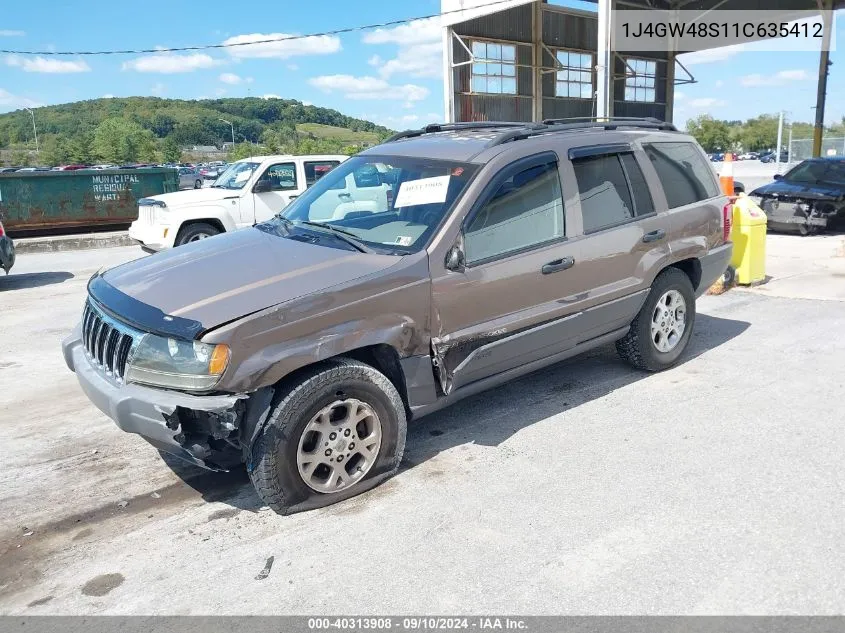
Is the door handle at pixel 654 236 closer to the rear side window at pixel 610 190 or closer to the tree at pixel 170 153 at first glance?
the rear side window at pixel 610 190

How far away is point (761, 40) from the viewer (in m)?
22.8

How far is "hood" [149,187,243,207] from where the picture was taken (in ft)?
34.6

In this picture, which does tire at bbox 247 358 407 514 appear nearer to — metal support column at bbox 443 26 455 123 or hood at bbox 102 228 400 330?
hood at bbox 102 228 400 330

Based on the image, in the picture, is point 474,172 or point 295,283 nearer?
point 295,283

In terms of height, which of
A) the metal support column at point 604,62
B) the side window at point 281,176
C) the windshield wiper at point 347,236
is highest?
the metal support column at point 604,62

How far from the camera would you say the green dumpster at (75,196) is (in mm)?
14945

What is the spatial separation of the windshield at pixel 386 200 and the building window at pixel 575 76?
21264 millimetres

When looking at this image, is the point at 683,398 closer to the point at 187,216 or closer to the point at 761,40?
the point at 187,216

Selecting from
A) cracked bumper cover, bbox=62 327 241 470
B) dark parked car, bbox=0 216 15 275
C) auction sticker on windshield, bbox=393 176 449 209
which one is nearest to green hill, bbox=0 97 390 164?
dark parked car, bbox=0 216 15 275

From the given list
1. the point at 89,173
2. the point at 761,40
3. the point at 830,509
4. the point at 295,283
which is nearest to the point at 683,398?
the point at 830,509

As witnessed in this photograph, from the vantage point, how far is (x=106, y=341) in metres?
3.62

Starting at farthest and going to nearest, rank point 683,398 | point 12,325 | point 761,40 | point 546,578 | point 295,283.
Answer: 1. point 761,40
2. point 12,325
3. point 683,398
4. point 295,283
5. point 546,578

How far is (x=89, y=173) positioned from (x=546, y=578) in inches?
619

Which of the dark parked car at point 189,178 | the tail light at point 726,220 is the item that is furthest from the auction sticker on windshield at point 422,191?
the dark parked car at point 189,178
